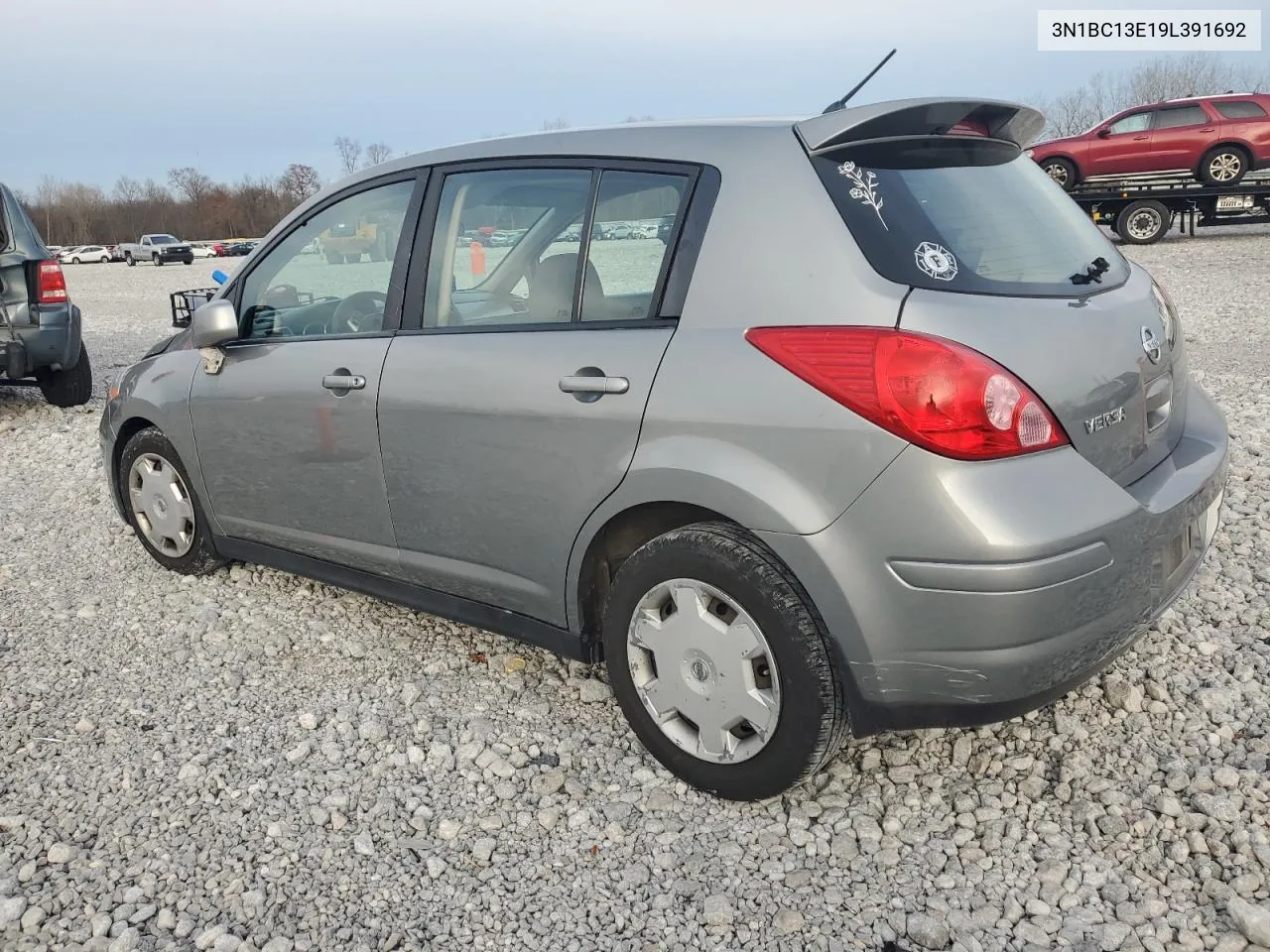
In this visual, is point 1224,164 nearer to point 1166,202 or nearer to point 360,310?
point 1166,202

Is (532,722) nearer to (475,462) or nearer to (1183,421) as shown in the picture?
(475,462)

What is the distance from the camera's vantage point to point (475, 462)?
3.16 metres

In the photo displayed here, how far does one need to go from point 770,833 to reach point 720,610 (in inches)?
23.6

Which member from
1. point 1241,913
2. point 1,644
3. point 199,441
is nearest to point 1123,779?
point 1241,913

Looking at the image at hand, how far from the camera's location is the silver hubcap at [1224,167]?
1808 centimetres

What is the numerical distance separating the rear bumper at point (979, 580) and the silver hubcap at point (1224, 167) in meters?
18.5

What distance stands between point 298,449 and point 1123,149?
18637mm

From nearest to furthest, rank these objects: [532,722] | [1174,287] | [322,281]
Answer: [532,722]
[322,281]
[1174,287]

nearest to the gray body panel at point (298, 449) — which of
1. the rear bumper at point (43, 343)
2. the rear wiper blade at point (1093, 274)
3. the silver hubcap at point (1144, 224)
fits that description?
the rear wiper blade at point (1093, 274)

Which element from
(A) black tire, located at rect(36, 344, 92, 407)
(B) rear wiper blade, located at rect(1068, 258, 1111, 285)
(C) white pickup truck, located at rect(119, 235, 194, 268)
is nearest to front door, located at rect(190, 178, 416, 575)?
(B) rear wiper blade, located at rect(1068, 258, 1111, 285)

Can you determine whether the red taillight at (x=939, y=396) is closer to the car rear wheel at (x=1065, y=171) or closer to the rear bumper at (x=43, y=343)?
the rear bumper at (x=43, y=343)

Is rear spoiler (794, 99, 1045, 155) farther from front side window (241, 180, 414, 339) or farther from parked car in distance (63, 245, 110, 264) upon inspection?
parked car in distance (63, 245, 110, 264)

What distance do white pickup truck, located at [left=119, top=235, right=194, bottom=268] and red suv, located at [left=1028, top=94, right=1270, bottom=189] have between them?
1551 inches

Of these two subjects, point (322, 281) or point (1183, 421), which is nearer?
→ point (1183, 421)
